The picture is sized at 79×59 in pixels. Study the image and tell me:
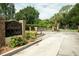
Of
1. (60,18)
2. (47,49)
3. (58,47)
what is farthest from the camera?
(58,47)

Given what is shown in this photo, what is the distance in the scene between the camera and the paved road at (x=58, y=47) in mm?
6953

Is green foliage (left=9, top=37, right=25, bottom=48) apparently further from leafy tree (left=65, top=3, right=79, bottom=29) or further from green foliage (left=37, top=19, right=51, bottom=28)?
leafy tree (left=65, top=3, right=79, bottom=29)

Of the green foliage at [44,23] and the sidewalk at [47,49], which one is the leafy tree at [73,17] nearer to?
the green foliage at [44,23]

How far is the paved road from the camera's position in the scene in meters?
6.95

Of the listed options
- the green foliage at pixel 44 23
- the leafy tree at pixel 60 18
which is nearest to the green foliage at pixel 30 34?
the green foliage at pixel 44 23

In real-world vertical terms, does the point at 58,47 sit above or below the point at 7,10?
below

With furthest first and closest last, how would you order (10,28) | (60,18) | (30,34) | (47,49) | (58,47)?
(30,34)
(10,28)
(58,47)
(60,18)
(47,49)

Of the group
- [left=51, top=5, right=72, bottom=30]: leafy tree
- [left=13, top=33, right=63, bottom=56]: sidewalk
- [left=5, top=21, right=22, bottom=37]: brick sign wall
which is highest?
[left=51, top=5, right=72, bottom=30]: leafy tree

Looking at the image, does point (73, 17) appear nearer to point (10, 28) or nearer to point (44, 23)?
point (44, 23)

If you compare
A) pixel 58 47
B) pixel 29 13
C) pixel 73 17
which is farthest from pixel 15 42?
pixel 73 17

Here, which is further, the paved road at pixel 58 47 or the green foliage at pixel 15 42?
the green foliage at pixel 15 42

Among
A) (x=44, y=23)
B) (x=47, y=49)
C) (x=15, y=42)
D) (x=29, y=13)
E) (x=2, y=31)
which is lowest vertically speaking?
(x=47, y=49)

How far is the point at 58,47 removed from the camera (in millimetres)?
7590

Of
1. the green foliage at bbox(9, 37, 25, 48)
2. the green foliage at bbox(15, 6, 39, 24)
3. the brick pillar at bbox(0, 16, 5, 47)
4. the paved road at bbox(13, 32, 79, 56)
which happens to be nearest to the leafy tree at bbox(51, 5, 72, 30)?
the paved road at bbox(13, 32, 79, 56)
